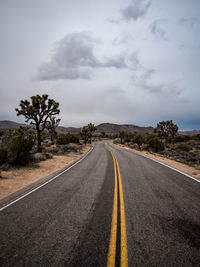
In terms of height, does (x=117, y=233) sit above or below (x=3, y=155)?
below

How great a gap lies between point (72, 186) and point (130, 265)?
13.9 feet

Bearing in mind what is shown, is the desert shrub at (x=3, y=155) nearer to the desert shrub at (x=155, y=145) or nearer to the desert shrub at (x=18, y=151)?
the desert shrub at (x=18, y=151)

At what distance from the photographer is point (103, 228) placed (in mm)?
3070

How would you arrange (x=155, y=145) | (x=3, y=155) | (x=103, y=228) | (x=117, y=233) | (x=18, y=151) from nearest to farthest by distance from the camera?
(x=117, y=233)
(x=103, y=228)
(x=3, y=155)
(x=18, y=151)
(x=155, y=145)

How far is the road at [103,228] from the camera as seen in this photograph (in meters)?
2.28

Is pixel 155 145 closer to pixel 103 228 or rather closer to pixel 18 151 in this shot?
pixel 18 151

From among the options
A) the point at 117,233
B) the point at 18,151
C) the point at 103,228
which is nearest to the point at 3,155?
the point at 18,151

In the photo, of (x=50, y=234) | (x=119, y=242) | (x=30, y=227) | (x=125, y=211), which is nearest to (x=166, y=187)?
(x=125, y=211)

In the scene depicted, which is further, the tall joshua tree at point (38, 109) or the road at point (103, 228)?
the tall joshua tree at point (38, 109)

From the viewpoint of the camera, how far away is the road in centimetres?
228

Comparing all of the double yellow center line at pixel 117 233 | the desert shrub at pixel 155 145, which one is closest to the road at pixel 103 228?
the double yellow center line at pixel 117 233

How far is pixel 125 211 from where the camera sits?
12.4ft

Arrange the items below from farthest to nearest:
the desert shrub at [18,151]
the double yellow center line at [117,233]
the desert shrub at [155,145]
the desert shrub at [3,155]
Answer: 1. the desert shrub at [155,145]
2. the desert shrub at [18,151]
3. the desert shrub at [3,155]
4. the double yellow center line at [117,233]

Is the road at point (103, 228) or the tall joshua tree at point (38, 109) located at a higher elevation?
the tall joshua tree at point (38, 109)
